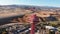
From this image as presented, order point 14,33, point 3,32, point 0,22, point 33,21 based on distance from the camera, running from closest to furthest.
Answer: point 33,21 → point 3,32 → point 14,33 → point 0,22

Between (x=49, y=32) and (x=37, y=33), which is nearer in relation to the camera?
(x=49, y=32)

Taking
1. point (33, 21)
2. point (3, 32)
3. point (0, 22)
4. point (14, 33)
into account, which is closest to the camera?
point (33, 21)

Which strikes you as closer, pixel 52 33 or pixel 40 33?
pixel 52 33

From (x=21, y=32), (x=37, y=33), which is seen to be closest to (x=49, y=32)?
(x=37, y=33)

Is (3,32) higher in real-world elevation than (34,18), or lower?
lower

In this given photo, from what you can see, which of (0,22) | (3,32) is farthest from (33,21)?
(0,22)

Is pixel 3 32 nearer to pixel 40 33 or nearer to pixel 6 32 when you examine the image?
pixel 6 32

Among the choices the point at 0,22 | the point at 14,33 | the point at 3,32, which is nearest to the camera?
the point at 3,32

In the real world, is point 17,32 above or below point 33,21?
below

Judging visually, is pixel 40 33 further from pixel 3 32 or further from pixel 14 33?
pixel 3 32
